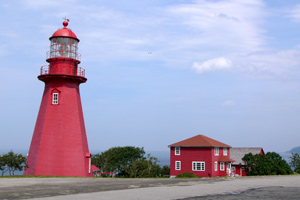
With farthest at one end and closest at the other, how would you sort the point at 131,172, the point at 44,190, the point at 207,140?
the point at 131,172 < the point at 207,140 < the point at 44,190

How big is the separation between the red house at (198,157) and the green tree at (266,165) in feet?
12.8

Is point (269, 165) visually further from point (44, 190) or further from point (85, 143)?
point (44, 190)

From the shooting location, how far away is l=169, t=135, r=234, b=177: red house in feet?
149

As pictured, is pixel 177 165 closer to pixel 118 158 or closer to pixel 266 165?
pixel 266 165

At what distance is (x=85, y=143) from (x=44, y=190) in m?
13.6

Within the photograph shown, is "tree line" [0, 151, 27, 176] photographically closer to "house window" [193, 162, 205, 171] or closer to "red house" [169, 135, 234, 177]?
"red house" [169, 135, 234, 177]

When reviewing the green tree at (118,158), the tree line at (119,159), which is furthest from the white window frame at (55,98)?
the green tree at (118,158)

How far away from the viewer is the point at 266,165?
43.2m

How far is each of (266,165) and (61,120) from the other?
2659 centimetres

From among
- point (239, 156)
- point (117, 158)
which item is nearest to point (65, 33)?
point (239, 156)

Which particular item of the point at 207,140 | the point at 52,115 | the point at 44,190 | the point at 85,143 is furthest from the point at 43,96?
the point at 207,140

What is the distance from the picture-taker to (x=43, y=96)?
30625 mm

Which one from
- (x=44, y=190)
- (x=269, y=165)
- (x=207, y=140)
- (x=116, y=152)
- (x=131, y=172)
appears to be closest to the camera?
(x=44, y=190)

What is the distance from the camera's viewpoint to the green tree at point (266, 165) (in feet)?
141
